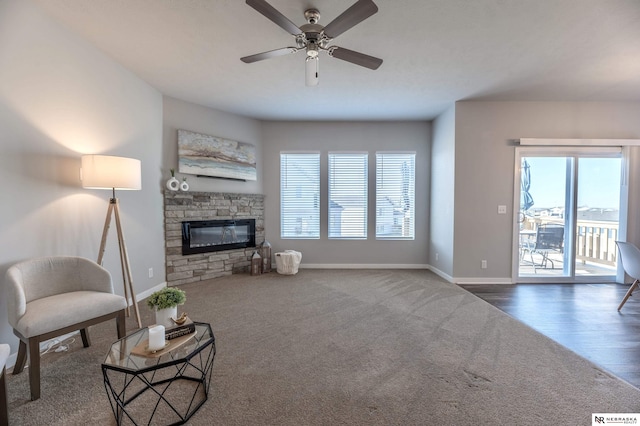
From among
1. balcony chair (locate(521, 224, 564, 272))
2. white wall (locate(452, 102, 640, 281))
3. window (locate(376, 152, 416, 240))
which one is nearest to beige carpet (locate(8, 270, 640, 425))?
white wall (locate(452, 102, 640, 281))

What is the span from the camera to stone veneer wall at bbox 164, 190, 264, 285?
157 inches

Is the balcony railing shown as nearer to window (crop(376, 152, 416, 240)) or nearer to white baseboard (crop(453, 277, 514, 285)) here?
white baseboard (crop(453, 277, 514, 285))

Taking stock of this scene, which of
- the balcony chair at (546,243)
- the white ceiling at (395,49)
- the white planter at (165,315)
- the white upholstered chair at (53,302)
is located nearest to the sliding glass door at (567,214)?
the balcony chair at (546,243)

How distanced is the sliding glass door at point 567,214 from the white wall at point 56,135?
18.0 feet

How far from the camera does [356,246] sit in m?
5.07

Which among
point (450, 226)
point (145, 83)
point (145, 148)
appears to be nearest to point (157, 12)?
point (145, 83)

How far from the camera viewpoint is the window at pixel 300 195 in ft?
Answer: 16.7

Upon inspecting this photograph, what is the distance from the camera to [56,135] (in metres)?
2.40

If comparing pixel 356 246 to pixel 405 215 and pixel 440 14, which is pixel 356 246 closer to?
pixel 405 215

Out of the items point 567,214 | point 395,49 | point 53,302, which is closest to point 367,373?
point 53,302

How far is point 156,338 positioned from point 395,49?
3.17 meters

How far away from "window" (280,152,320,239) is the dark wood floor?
2.81 meters

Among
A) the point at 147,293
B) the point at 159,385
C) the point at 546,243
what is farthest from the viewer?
the point at 546,243

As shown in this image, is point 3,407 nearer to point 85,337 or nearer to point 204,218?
point 85,337
